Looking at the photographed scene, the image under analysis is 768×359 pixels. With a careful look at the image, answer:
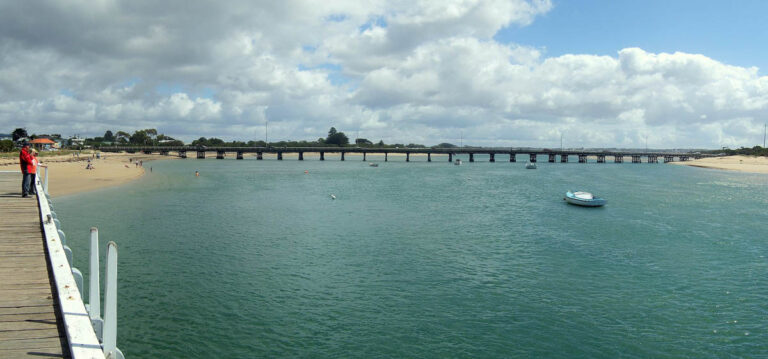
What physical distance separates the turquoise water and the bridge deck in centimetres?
450

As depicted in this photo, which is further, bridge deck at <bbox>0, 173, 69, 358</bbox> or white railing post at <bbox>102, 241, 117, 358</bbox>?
bridge deck at <bbox>0, 173, 69, 358</bbox>

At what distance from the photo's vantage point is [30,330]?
304 inches

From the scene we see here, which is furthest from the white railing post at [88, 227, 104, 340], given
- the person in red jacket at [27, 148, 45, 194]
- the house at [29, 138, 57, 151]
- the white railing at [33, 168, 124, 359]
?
the house at [29, 138, 57, 151]

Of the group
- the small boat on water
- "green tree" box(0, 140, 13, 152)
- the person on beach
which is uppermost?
"green tree" box(0, 140, 13, 152)

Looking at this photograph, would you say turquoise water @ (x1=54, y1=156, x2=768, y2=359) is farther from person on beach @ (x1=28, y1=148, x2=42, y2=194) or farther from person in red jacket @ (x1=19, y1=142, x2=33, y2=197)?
person in red jacket @ (x1=19, y1=142, x2=33, y2=197)

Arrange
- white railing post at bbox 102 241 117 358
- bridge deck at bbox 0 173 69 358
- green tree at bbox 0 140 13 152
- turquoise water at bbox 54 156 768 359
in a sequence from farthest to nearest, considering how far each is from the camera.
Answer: green tree at bbox 0 140 13 152, turquoise water at bbox 54 156 768 359, bridge deck at bbox 0 173 69 358, white railing post at bbox 102 241 117 358

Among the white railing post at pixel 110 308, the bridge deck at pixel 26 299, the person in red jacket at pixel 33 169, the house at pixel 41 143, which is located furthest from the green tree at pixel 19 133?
the white railing post at pixel 110 308

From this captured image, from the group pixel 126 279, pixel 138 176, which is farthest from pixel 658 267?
pixel 138 176

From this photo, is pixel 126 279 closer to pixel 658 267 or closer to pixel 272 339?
pixel 272 339

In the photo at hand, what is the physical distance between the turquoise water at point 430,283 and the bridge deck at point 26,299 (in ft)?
14.8

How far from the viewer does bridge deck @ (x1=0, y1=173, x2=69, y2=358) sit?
23.5 feet

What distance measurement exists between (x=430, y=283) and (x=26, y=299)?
16.5 metres

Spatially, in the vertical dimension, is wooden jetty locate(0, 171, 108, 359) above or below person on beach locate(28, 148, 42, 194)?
below

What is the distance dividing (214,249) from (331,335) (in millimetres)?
14591
